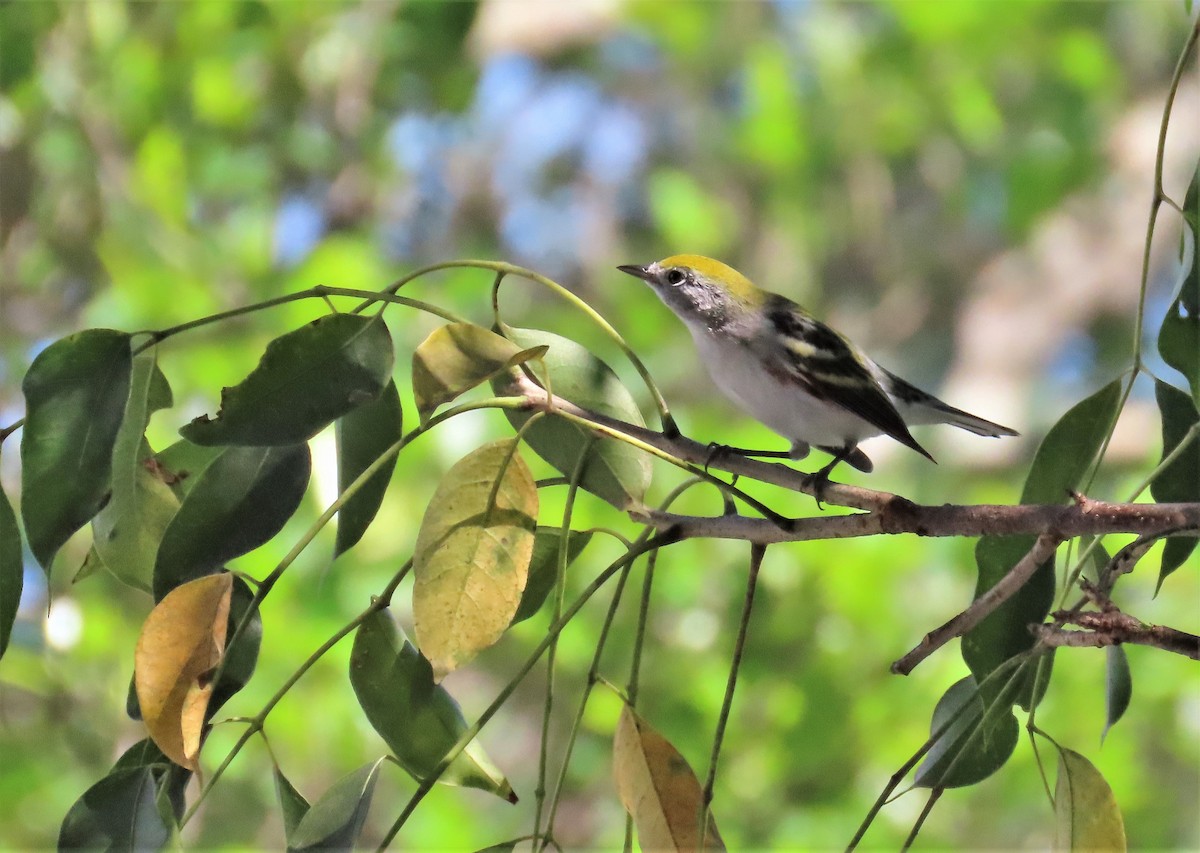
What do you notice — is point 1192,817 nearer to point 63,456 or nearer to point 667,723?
point 667,723

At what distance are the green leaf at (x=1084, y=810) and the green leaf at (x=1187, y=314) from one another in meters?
0.17

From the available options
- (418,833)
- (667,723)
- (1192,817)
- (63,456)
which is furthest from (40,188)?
(1192,817)

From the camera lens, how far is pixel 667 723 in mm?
1422

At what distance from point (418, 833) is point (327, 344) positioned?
1.33 meters

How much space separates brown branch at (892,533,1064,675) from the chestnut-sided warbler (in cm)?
31

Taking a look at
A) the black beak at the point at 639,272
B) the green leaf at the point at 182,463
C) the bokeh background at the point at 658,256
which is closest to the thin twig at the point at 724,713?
the green leaf at the point at 182,463

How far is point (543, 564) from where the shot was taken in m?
0.52

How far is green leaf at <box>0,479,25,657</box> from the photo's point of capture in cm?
43

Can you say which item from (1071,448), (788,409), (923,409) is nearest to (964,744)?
(1071,448)

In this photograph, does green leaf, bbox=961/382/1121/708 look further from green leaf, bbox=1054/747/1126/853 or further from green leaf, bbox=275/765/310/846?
green leaf, bbox=275/765/310/846

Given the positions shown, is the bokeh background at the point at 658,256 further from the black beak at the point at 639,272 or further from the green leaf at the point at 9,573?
the green leaf at the point at 9,573

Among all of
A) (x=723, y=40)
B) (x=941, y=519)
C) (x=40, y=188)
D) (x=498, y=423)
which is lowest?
(x=941, y=519)

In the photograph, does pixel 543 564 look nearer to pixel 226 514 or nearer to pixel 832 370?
pixel 226 514

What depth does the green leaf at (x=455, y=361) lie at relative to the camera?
1.27 ft
